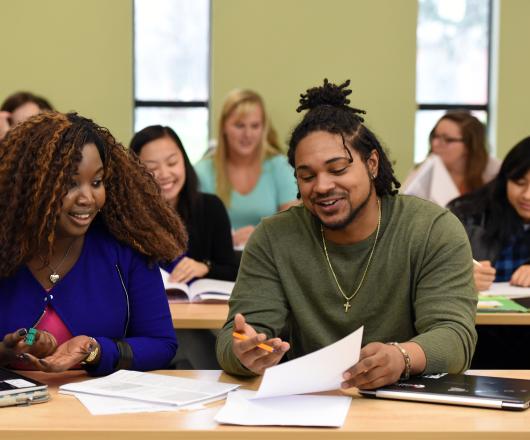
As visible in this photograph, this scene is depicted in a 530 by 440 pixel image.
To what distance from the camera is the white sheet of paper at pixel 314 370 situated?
173cm

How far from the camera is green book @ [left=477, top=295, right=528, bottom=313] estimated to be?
304 cm

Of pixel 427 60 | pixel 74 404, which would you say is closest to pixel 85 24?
pixel 427 60

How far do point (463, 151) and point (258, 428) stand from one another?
3846mm

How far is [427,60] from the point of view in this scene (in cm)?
628

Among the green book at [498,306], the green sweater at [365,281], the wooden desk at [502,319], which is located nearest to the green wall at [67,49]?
the green book at [498,306]

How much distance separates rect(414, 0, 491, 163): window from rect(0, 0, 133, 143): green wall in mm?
1994

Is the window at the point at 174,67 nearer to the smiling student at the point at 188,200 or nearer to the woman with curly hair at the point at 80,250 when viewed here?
the smiling student at the point at 188,200

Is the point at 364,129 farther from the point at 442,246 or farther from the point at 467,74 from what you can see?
the point at 467,74

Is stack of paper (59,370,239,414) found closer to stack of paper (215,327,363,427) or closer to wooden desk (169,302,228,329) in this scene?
stack of paper (215,327,363,427)

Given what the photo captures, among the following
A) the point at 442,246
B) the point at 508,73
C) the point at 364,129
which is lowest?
the point at 442,246

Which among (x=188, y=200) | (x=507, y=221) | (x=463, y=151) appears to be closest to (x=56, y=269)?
(x=188, y=200)

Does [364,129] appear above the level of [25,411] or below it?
above

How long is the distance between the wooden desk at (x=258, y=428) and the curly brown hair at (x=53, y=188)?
497mm

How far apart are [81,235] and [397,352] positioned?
860 millimetres
